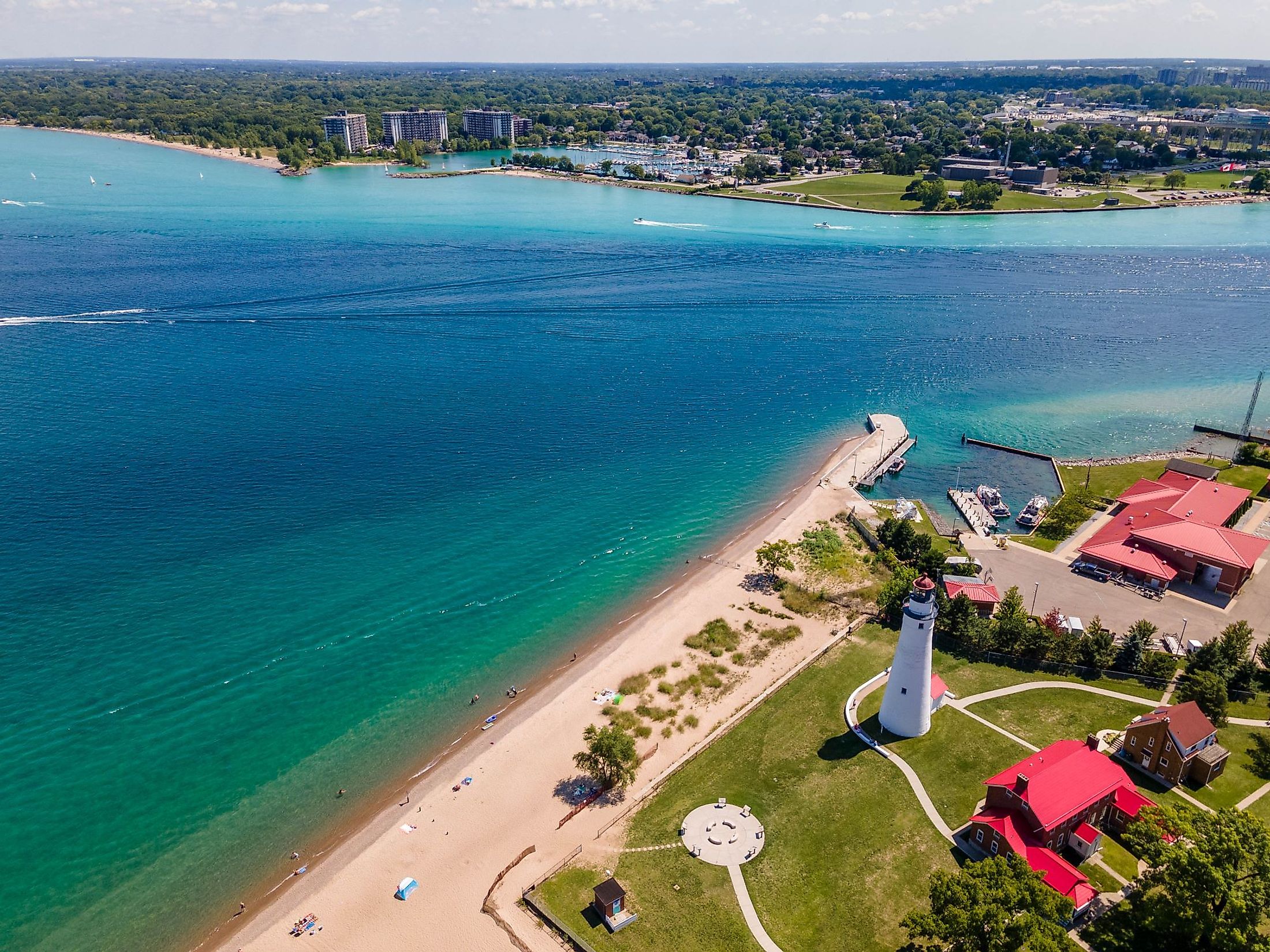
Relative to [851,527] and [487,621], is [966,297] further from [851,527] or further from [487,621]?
[487,621]

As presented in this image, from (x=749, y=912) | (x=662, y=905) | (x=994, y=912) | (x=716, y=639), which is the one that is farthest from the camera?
(x=716, y=639)

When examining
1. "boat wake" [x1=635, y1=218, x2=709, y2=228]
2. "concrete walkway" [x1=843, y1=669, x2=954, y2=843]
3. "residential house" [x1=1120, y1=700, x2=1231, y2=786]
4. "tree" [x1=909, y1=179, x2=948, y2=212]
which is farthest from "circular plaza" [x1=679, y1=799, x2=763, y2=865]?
"tree" [x1=909, y1=179, x2=948, y2=212]

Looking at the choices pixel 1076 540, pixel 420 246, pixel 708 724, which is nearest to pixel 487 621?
pixel 708 724

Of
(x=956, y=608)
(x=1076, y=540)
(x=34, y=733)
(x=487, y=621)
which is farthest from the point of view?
(x=1076, y=540)

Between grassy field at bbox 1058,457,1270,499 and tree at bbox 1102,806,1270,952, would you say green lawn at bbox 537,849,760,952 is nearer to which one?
tree at bbox 1102,806,1270,952

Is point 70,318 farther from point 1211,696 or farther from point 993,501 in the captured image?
point 1211,696

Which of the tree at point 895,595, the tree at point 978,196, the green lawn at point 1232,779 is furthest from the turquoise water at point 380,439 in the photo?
the green lawn at point 1232,779

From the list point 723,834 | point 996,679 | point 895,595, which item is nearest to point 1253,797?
point 996,679
